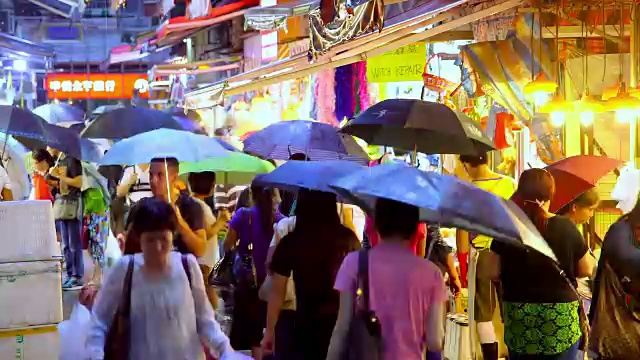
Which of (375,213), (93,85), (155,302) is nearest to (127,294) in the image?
(155,302)

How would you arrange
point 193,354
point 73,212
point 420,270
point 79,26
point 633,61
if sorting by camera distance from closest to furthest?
point 420,270 → point 193,354 → point 633,61 → point 73,212 → point 79,26

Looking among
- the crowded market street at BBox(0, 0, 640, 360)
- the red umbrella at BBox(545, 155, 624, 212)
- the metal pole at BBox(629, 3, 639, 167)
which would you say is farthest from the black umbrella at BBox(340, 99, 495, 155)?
the metal pole at BBox(629, 3, 639, 167)

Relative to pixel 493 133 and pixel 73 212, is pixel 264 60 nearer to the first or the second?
pixel 73 212

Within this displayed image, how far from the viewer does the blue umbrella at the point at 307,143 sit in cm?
864

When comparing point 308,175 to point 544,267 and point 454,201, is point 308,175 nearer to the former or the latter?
point 544,267

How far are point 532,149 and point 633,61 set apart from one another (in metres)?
2.05

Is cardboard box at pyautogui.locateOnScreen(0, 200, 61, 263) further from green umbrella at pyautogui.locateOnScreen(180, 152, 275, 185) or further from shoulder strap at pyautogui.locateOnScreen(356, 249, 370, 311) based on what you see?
shoulder strap at pyautogui.locateOnScreen(356, 249, 370, 311)

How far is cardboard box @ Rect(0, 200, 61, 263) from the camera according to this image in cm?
704

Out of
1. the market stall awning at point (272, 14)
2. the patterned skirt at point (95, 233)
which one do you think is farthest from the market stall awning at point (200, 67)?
the patterned skirt at point (95, 233)

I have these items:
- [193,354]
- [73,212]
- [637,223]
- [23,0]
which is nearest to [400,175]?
[193,354]

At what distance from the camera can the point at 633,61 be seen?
9766mm

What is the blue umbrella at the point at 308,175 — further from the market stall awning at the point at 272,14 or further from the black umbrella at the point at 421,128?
the market stall awning at the point at 272,14

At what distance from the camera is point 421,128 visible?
25.8 feet

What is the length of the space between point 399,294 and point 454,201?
19.5 inches
